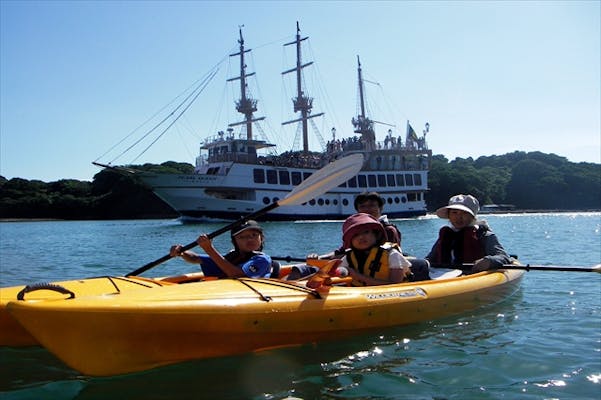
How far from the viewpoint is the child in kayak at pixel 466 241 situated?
7504 mm

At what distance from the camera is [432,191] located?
81.4 metres

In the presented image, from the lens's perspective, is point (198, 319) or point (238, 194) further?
point (238, 194)

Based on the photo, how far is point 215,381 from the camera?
438cm

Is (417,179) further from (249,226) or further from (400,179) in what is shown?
(249,226)

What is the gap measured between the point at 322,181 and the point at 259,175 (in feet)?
119

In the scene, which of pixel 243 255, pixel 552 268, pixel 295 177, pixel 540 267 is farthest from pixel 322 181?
pixel 295 177

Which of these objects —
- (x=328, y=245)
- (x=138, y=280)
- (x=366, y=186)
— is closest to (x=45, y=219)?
(x=366, y=186)

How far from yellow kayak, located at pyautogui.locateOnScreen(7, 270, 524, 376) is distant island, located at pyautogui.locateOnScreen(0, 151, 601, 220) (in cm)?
4662

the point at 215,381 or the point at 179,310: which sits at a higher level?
the point at 179,310

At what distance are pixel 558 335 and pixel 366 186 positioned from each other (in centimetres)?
4384

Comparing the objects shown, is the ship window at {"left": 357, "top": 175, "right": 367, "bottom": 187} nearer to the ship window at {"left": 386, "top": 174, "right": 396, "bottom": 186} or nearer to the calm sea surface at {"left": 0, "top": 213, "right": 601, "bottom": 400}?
the ship window at {"left": 386, "top": 174, "right": 396, "bottom": 186}

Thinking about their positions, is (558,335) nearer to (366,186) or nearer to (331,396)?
(331,396)

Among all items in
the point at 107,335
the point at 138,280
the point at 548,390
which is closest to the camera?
the point at 107,335

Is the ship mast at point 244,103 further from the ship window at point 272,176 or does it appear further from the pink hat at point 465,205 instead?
the pink hat at point 465,205
